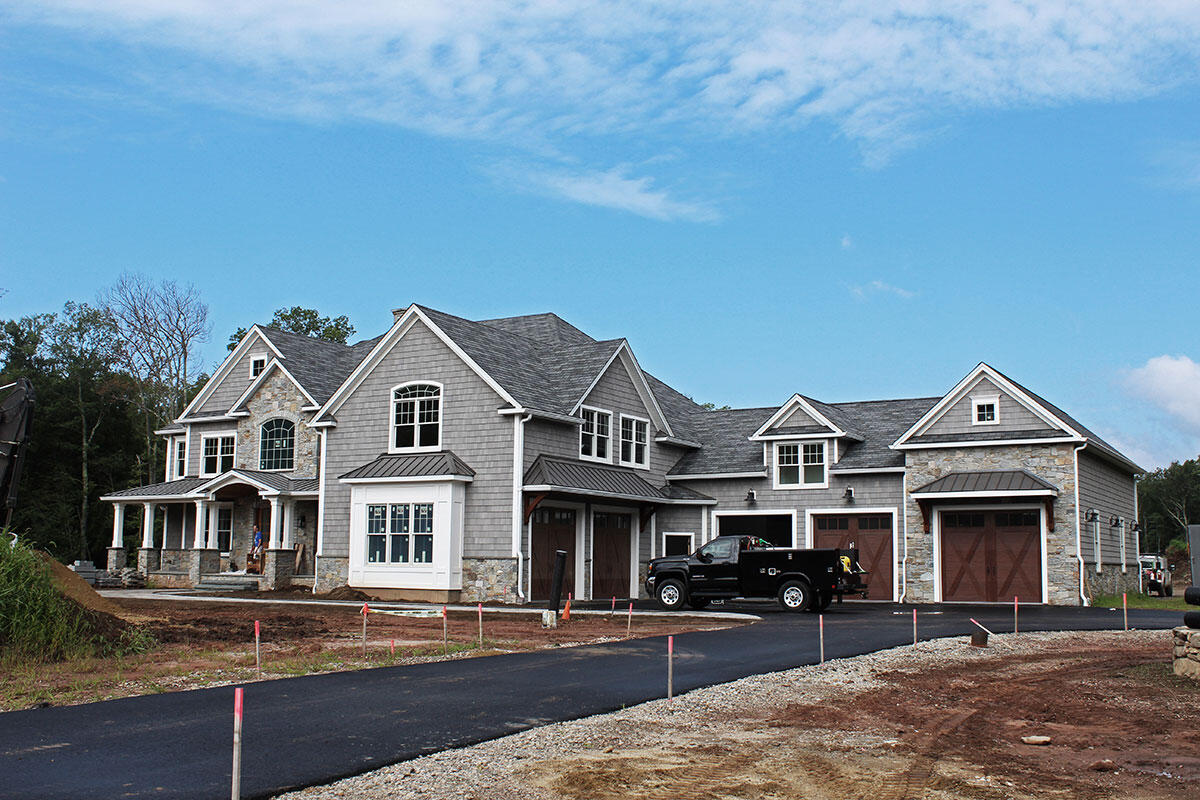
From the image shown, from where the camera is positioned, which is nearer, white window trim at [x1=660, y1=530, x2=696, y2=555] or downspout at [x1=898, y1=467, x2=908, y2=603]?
downspout at [x1=898, y1=467, x2=908, y2=603]

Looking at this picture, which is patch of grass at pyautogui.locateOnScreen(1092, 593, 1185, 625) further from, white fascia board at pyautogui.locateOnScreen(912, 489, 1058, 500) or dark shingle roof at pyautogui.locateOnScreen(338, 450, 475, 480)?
dark shingle roof at pyautogui.locateOnScreen(338, 450, 475, 480)

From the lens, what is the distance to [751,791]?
788 cm

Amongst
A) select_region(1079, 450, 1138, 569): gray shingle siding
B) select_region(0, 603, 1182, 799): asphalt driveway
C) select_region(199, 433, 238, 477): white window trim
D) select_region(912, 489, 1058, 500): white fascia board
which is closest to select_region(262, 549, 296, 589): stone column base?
select_region(199, 433, 238, 477): white window trim

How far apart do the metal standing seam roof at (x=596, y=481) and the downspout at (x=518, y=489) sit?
299 mm

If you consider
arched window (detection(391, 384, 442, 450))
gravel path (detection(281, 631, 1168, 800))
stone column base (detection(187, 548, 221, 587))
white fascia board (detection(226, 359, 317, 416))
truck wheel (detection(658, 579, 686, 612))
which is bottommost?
gravel path (detection(281, 631, 1168, 800))

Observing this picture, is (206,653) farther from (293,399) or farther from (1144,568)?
(1144,568)

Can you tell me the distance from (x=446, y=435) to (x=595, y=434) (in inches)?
178

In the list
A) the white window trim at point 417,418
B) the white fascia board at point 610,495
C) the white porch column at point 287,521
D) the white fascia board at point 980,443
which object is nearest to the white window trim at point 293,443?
the white porch column at point 287,521

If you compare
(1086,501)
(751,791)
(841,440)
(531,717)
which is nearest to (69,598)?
(531,717)

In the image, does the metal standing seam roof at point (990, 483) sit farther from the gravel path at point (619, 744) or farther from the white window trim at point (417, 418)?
the gravel path at point (619, 744)

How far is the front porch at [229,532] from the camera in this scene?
34.8 meters

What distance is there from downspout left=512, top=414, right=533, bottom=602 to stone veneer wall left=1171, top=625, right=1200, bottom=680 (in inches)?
683

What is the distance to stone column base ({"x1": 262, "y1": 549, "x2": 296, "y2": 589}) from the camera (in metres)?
34.0

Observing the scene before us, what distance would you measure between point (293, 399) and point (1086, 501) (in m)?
24.6
